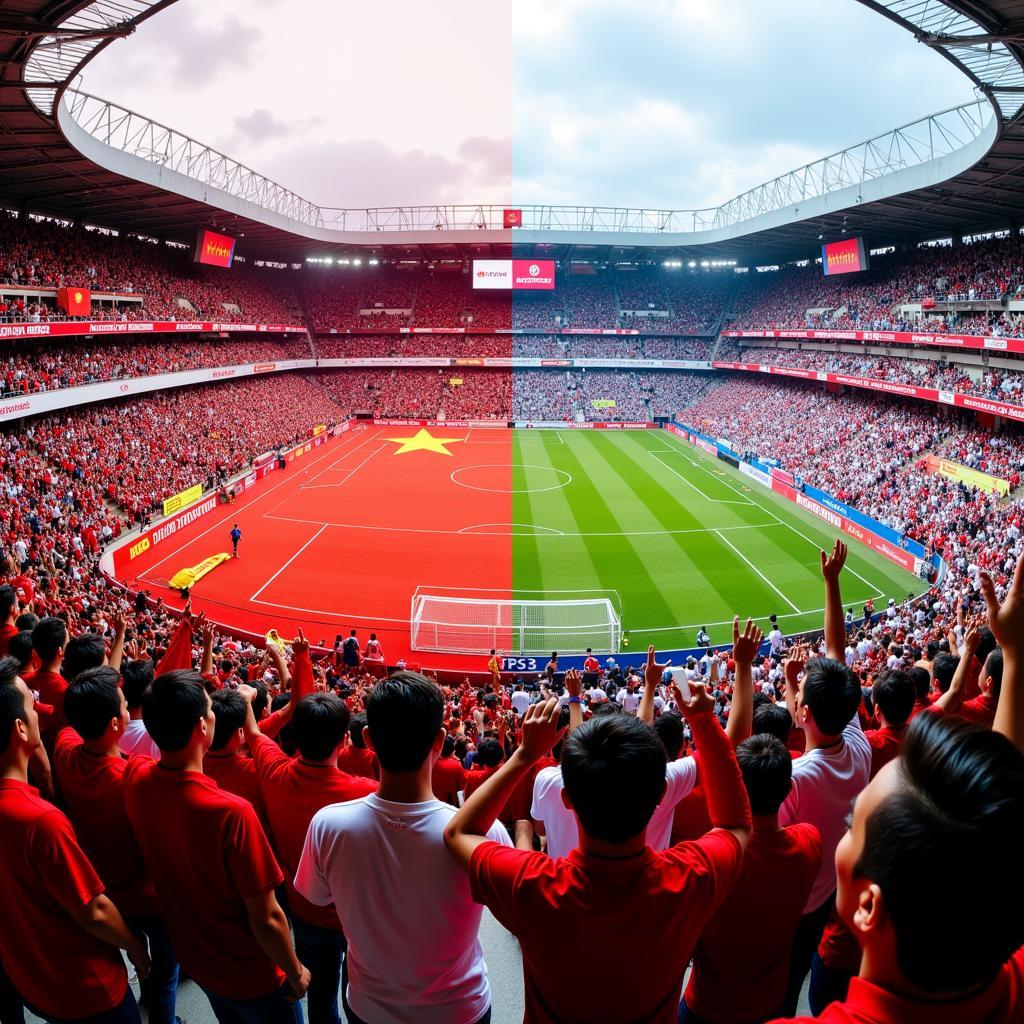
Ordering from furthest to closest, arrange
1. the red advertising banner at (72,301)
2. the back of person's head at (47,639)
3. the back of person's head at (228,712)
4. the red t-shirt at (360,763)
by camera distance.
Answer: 1. the red advertising banner at (72,301)
2. the back of person's head at (47,639)
3. the red t-shirt at (360,763)
4. the back of person's head at (228,712)

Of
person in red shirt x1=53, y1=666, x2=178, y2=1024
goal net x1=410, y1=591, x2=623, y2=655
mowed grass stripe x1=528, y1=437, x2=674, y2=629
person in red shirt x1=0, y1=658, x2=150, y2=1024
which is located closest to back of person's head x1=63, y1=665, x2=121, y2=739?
person in red shirt x1=53, y1=666, x2=178, y2=1024

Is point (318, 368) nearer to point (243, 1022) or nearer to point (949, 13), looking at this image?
point (949, 13)

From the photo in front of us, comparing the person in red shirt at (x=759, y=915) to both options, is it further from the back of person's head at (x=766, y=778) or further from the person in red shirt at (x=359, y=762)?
the person in red shirt at (x=359, y=762)

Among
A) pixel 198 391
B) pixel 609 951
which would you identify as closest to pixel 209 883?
pixel 609 951

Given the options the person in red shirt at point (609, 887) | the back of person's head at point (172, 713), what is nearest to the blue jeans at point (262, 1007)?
the back of person's head at point (172, 713)

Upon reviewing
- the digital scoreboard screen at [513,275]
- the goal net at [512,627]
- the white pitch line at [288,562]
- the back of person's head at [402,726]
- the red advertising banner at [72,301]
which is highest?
the digital scoreboard screen at [513,275]

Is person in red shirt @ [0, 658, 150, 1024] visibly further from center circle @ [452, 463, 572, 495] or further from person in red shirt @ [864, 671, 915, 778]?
center circle @ [452, 463, 572, 495]

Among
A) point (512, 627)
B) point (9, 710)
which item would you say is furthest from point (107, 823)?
point (512, 627)

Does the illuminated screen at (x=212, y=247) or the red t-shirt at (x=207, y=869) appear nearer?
the red t-shirt at (x=207, y=869)
